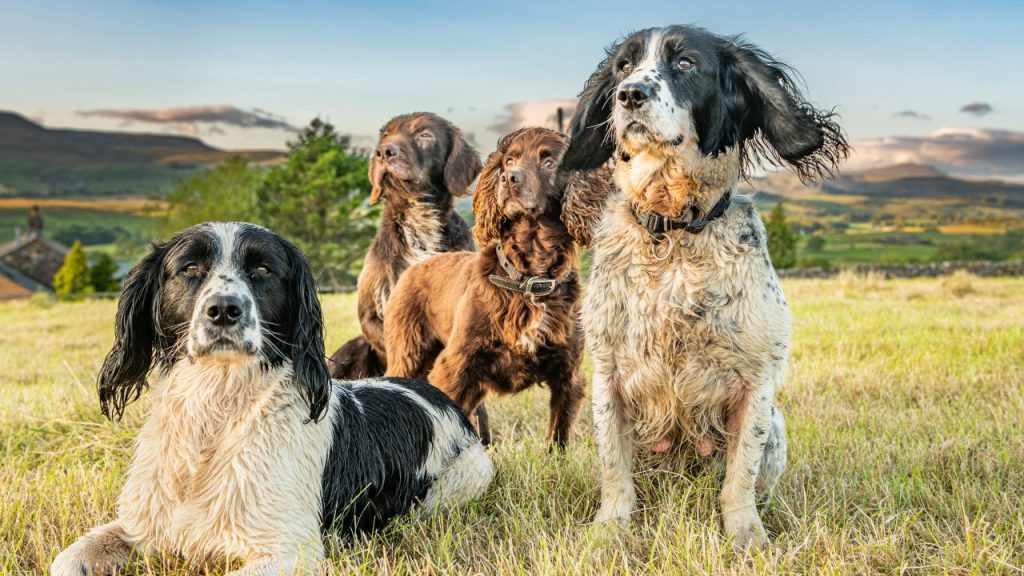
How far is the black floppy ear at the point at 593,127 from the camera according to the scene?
13.5ft

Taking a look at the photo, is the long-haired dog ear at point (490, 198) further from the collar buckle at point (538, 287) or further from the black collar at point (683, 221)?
the black collar at point (683, 221)

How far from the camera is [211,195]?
40156 mm

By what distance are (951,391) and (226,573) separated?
561 centimetres

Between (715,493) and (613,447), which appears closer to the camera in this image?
(613,447)

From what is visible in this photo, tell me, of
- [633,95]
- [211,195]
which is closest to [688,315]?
[633,95]

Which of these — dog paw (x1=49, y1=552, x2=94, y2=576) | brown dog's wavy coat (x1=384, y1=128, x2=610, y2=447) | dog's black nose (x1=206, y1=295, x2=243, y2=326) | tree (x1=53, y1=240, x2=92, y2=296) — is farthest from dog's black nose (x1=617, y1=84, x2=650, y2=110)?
tree (x1=53, y1=240, x2=92, y2=296)

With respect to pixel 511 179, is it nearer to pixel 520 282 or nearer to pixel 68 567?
pixel 520 282

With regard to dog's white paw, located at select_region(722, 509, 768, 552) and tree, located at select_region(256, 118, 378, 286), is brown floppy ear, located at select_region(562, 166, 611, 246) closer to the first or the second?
dog's white paw, located at select_region(722, 509, 768, 552)

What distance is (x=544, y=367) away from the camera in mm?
5074

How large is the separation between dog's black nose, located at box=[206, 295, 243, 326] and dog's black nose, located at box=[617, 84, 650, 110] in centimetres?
158

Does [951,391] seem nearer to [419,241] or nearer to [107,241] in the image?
[419,241]

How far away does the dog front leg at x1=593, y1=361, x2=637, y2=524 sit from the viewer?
4.00 m

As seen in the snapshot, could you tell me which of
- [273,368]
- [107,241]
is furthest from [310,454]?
[107,241]

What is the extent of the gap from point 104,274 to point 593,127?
44.0m
